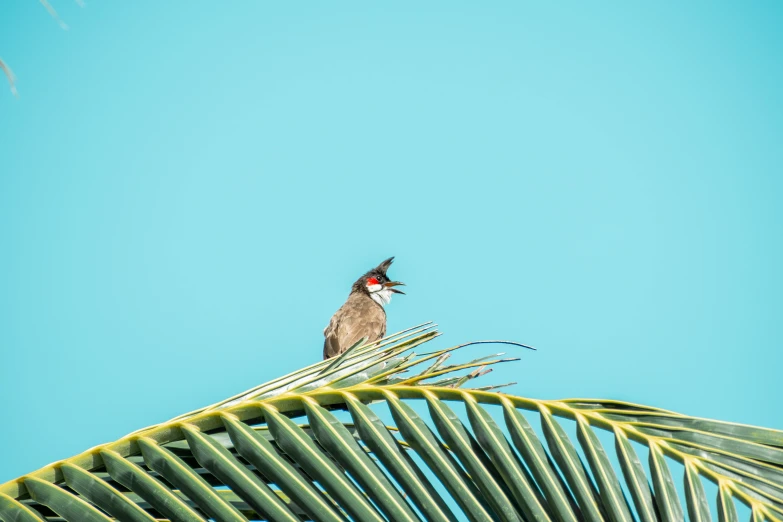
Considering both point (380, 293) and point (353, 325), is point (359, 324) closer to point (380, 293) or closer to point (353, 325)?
point (353, 325)

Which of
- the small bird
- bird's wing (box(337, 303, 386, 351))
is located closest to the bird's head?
the small bird

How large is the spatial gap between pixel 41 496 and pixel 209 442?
1.13 feet

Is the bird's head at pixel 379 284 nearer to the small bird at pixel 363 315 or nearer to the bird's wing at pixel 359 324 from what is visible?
the small bird at pixel 363 315

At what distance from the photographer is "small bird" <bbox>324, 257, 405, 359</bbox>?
9836mm

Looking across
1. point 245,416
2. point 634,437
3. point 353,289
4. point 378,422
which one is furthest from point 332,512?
point 353,289

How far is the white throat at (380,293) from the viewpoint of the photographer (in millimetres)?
11712

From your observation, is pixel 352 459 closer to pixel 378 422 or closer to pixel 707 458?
pixel 378 422

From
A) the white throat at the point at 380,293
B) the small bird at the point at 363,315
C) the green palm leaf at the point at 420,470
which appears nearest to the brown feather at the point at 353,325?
the small bird at the point at 363,315

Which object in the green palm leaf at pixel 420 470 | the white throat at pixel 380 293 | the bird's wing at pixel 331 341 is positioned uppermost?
the white throat at pixel 380 293

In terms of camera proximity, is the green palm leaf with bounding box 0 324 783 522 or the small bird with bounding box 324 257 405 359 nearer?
the green palm leaf with bounding box 0 324 783 522

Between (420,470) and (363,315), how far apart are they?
846cm

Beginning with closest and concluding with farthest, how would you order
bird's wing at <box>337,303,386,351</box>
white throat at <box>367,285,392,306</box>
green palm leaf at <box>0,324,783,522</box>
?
green palm leaf at <box>0,324,783,522</box>
bird's wing at <box>337,303,386,351</box>
white throat at <box>367,285,392,306</box>

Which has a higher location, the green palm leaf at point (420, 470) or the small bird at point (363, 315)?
the small bird at point (363, 315)

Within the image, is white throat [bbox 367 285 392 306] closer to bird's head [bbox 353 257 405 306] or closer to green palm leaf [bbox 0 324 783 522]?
bird's head [bbox 353 257 405 306]
